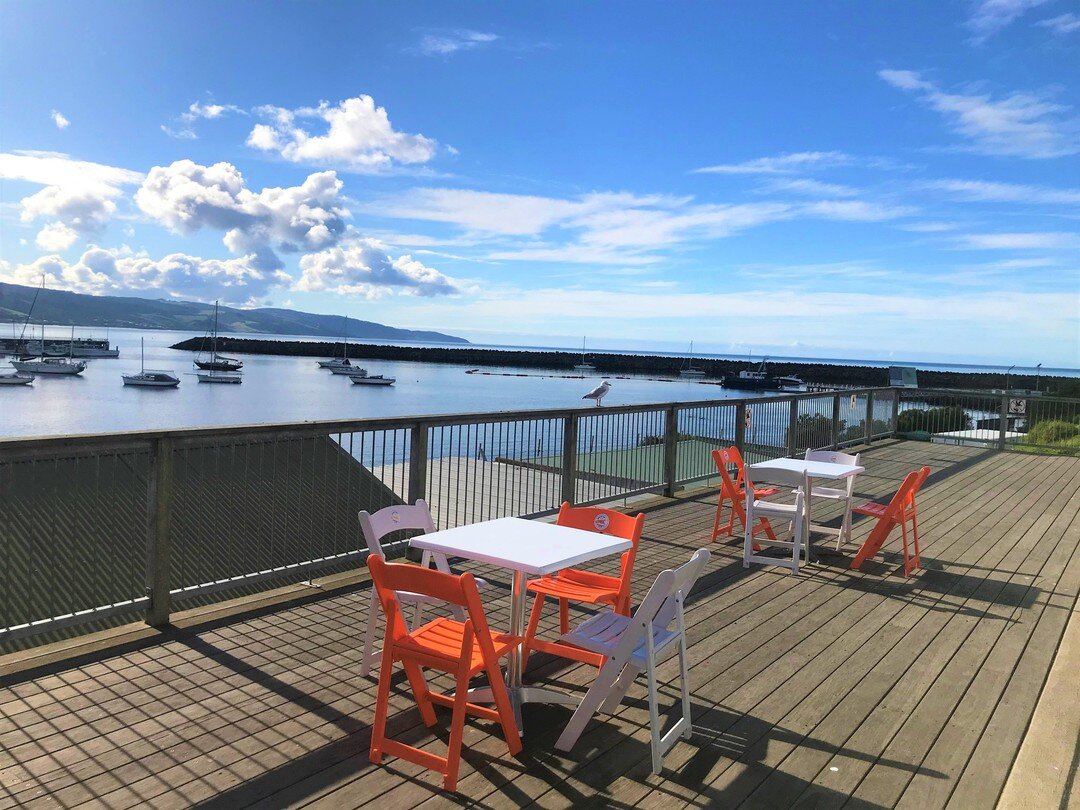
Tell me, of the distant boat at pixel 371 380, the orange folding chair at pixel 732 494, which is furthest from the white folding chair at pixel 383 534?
the distant boat at pixel 371 380

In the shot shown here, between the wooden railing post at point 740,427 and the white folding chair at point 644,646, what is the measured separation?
735cm

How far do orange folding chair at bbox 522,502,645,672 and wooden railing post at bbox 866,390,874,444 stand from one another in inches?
497

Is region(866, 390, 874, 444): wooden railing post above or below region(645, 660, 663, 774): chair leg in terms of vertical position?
above

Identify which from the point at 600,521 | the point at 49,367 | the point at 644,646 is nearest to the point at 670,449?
the point at 600,521

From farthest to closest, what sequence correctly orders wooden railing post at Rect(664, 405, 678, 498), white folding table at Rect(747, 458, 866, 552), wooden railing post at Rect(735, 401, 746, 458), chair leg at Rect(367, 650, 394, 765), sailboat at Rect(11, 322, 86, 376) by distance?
sailboat at Rect(11, 322, 86, 376)
wooden railing post at Rect(735, 401, 746, 458)
wooden railing post at Rect(664, 405, 678, 498)
white folding table at Rect(747, 458, 866, 552)
chair leg at Rect(367, 650, 394, 765)

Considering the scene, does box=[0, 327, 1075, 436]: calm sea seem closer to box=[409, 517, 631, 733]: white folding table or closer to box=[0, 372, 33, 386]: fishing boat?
box=[0, 372, 33, 386]: fishing boat

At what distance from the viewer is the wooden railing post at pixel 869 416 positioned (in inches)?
610

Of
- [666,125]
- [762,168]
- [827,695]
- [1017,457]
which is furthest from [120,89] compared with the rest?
[827,695]

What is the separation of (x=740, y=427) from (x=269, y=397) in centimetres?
8244

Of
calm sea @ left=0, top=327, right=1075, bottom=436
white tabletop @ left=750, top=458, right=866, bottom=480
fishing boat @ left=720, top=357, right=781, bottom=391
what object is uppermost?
white tabletop @ left=750, top=458, right=866, bottom=480

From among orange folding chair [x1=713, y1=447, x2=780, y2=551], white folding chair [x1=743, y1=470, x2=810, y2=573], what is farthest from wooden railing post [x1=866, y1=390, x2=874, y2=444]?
white folding chair [x1=743, y1=470, x2=810, y2=573]

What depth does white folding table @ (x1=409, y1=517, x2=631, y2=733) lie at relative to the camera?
11.3 feet

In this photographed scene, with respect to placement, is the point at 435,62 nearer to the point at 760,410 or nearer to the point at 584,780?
the point at 760,410

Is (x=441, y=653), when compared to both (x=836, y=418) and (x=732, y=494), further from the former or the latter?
(x=836, y=418)
